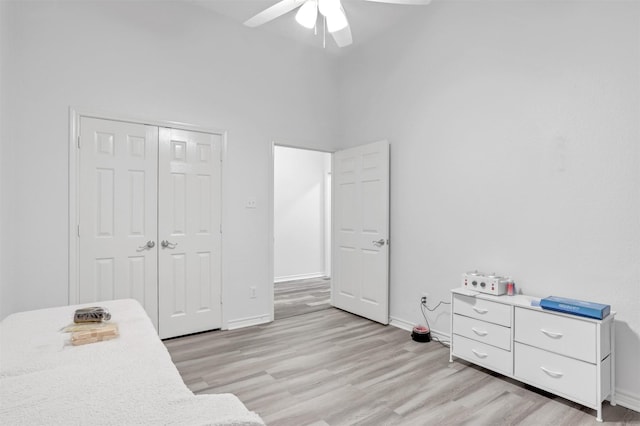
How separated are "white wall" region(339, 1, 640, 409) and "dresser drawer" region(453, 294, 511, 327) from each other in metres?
0.36

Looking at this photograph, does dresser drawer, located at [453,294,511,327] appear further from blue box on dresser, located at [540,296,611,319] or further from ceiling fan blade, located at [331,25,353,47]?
ceiling fan blade, located at [331,25,353,47]

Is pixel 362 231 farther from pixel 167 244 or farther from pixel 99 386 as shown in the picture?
pixel 99 386

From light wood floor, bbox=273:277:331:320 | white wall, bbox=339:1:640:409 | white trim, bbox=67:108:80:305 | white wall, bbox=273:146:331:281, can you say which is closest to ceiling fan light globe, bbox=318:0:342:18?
white wall, bbox=339:1:640:409

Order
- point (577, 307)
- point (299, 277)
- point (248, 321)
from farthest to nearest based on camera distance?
point (299, 277) < point (248, 321) < point (577, 307)

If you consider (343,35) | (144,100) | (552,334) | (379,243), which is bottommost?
(552,334)

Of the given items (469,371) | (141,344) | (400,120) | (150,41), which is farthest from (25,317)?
(400,120)

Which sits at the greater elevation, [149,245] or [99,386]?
[149,245]

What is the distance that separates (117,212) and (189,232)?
0.65 m

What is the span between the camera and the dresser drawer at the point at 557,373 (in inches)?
82.9

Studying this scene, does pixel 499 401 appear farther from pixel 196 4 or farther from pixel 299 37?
pixel 196 4

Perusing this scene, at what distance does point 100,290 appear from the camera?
304 centimetres

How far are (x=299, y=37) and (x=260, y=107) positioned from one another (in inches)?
38.3

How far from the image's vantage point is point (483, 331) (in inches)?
104

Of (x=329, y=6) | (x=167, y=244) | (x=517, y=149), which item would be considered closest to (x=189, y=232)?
(x=167, y=244)
